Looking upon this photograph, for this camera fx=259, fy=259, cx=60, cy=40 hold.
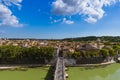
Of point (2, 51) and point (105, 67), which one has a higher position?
point (2, 51)

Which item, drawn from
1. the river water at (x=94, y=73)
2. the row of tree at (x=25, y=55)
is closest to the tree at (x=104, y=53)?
the river water at (x=94, y=73)

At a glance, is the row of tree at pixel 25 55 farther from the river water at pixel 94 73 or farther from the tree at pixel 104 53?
the tree at pixel 104 53

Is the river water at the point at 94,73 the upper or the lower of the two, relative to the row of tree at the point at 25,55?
lower

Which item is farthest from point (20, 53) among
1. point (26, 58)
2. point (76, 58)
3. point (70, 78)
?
point (70, 78)

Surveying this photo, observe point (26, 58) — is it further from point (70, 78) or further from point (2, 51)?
point (70, 78)

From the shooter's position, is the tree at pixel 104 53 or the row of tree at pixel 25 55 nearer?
the row of tree at pixel 25 55

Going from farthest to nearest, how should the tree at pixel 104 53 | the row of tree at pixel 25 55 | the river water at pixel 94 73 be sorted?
the tree at pixel 104 53, the row of tree at pixel 25 55, the river water at pixel 94 73

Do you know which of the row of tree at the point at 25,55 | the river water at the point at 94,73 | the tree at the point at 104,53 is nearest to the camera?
the river water at the point at 94,73
